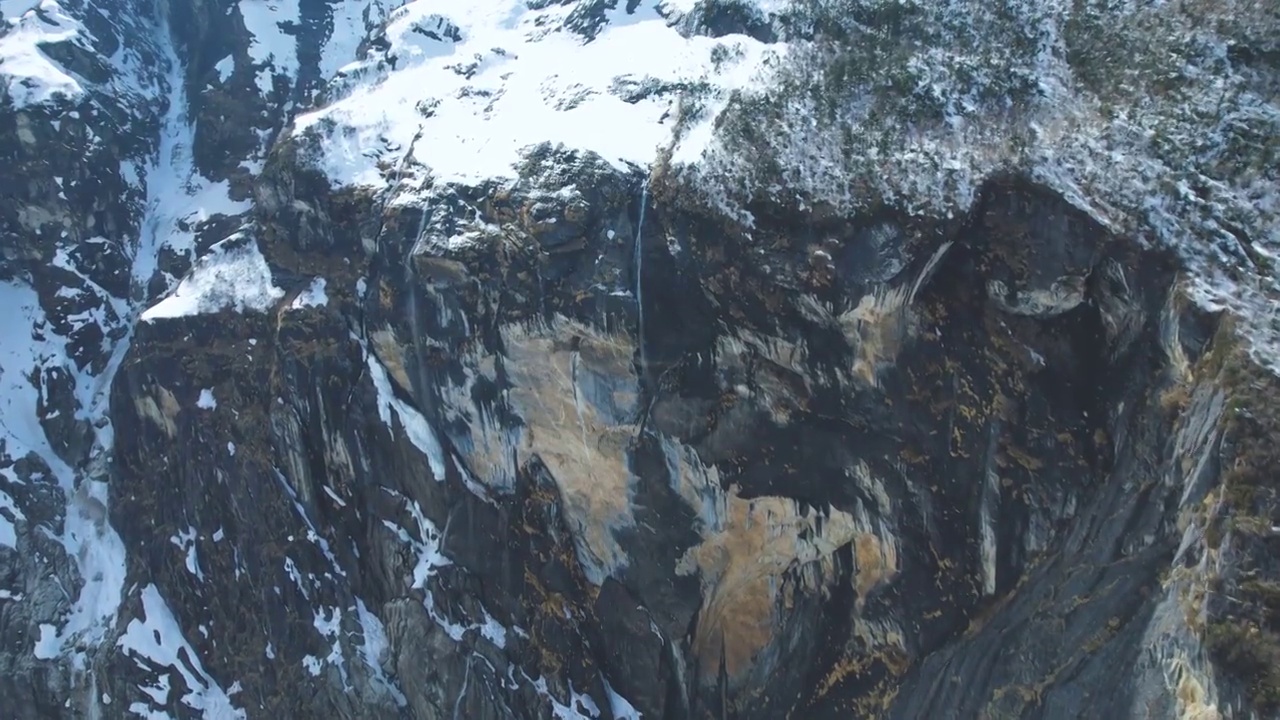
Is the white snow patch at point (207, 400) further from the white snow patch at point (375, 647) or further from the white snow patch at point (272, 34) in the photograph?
the white snow patch at point (272, 34)

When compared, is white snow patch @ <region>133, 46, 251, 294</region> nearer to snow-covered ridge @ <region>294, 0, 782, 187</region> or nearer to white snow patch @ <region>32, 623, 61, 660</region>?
snow-covered ridge @ <region>294, 0, 782, 187</region>

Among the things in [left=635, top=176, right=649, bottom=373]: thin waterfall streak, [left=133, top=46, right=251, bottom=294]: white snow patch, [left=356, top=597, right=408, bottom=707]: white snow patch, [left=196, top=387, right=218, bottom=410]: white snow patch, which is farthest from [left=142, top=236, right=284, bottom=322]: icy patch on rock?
[left=635, top=176, right=649, bottom=373]: thin waterfall streak

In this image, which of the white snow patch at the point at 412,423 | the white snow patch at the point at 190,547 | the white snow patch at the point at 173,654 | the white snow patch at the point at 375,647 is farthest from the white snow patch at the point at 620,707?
the white snow patch at the point at 190,547

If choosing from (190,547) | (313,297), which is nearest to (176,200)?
(313,297)

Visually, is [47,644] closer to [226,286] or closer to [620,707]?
[226,286]

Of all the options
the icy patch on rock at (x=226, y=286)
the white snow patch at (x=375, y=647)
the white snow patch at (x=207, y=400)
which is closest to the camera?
the white snow patch at (x=375, y=647)

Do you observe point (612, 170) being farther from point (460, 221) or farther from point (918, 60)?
point (918, 60)
